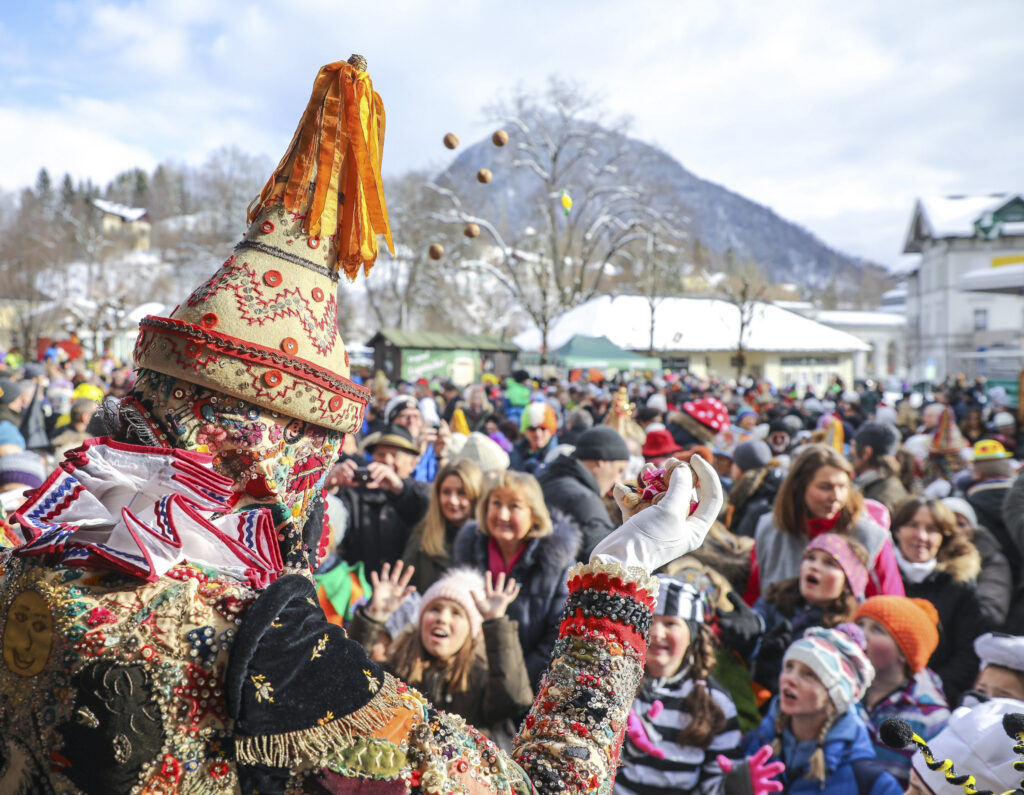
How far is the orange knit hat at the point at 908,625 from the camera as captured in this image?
11.0ft

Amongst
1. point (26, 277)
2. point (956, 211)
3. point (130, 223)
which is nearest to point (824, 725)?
point (26, 277)

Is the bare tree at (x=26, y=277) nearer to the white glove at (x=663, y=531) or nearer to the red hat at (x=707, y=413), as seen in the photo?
the red hat at (x=707, y=413)

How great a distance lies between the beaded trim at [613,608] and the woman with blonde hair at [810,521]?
3096 mm

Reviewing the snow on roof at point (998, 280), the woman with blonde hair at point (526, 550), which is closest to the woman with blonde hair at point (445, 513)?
the woman with blonde hair at point (526, 550)

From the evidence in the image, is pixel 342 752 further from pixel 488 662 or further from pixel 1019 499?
pixel 1019 499

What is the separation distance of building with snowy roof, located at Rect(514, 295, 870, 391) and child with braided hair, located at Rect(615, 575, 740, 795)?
14337 mm

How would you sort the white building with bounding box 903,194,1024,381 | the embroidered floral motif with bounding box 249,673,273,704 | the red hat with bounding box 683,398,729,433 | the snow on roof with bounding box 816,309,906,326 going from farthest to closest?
the snow on roof with bounding box 816,309,906,326
the white building with bounding box 903,194,1024,381
the red hat with bounding box 683,398,729,433
the embroidered floral motif with bounding box 249,673,273,704

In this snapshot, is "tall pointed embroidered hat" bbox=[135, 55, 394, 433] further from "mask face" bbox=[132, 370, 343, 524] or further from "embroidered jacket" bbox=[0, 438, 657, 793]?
"embroidered jacket" bbox=[0, 438, 657, 793]

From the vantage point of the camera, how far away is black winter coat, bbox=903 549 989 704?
151 inches

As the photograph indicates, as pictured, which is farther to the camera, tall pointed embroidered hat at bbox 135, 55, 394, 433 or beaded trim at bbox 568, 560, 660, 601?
beaded trim at bbox 568, 560, 660, 601

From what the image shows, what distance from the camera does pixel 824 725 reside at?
3.04 m

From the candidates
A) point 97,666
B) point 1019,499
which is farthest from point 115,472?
point 1019,499

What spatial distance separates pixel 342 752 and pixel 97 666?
14.0 inches

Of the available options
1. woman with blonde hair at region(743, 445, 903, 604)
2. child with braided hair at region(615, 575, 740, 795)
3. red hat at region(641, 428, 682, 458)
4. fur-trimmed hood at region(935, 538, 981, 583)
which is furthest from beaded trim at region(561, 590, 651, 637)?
red hat at region(641, 428, 682, 458)
